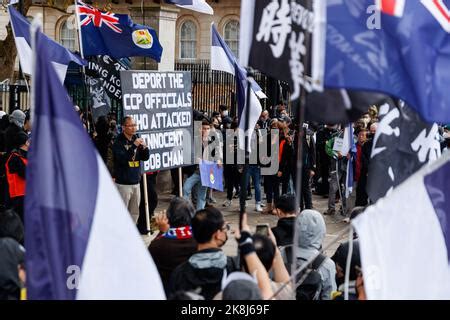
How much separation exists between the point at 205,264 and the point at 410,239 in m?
1.20

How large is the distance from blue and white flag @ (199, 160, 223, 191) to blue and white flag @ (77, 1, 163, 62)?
95.7 inches

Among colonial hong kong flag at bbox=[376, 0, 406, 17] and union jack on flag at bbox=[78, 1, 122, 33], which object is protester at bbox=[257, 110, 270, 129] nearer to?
union jack on flag at bbox=[78, 1, 122, 33]

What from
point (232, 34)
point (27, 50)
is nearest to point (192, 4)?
point (27, 50)

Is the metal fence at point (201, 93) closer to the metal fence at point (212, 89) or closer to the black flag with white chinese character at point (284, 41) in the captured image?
the metal fence at point (212, 89)

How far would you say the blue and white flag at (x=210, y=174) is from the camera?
1338 cm

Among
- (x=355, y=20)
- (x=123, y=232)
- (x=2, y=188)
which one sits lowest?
(x=2, y=188)

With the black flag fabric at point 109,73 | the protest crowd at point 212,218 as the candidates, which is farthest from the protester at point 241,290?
the black flag fabric at point 109,73

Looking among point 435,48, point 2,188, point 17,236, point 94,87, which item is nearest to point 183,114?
point 2,188

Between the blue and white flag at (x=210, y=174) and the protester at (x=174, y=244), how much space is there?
6.98 m

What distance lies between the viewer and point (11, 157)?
391 inches

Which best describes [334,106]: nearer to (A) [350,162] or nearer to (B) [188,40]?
(A) [350,162]
